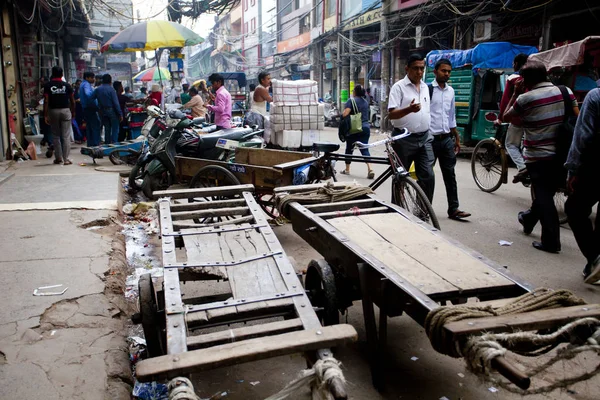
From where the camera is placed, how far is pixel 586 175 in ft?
14.4

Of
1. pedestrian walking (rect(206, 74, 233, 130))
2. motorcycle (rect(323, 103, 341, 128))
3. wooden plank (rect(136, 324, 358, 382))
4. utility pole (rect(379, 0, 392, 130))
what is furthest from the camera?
motorcycle (rect(323, 103, 341, 128))

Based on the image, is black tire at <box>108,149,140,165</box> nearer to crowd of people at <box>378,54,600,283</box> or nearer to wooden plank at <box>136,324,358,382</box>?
crowd of people at <box>378,54,600,283</box>

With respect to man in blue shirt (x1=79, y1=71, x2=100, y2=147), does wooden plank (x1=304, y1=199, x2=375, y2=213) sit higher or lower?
lower

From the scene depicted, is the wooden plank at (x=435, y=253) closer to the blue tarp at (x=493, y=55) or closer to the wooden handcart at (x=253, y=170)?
the wooden handcart at (x=253, y=170)

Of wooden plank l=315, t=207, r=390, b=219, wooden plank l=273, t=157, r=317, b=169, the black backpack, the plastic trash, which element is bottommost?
the plastic trash

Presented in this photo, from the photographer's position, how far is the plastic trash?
114 inches

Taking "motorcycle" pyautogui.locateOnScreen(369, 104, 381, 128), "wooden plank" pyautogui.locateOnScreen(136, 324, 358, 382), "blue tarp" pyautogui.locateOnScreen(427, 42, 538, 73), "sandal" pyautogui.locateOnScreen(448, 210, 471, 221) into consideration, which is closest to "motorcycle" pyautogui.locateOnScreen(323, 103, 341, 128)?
"motorcycle" pyautogui.locateOnScreen(369, 104, 381, 128)

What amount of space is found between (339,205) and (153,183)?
14.8 ft

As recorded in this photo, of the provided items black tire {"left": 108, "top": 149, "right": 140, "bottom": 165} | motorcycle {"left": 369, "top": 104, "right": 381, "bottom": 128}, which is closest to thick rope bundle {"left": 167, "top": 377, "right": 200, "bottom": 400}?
black tire {"left": 108, "top": 149, "right": 140, "bottom": 165}

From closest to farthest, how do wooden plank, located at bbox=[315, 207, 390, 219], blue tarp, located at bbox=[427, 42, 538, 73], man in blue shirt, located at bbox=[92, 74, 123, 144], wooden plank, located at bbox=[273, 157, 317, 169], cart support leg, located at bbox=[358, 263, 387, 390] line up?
cart support leg, located at bbox=[358, 263, 387, 390] < wooden plank, located at bbox=[315, 207, 390, 219] < wooden plank, located at bbox=[273, 157, 317, 169] < man in blue shirt, located at bbox=[92, 74, 123, 144] < blue tarp, located at bbox=[427, 42, 538, 73]

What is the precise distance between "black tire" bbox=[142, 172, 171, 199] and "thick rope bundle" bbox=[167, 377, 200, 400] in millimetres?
6216

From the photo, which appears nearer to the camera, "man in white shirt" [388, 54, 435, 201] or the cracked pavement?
the cracked pavement

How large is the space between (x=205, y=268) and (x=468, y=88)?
12.0 meters

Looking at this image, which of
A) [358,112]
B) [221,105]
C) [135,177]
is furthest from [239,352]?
[358,112]
